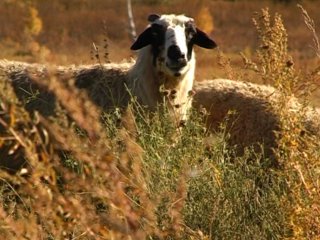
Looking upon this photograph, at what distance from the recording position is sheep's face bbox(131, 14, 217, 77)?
→ 8898 mm

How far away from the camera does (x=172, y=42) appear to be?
8.96 meters

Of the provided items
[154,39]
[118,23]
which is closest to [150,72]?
[154,39]

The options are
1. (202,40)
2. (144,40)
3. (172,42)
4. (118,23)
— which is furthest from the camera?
(118,23)

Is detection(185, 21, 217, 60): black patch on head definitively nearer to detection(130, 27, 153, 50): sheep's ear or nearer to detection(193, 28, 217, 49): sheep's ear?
detection(193, 28, 217, 49): sheep's ear

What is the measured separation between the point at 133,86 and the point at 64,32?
143 ft

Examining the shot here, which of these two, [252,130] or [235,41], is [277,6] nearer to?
[235,41]

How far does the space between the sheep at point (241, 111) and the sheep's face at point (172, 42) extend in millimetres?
452

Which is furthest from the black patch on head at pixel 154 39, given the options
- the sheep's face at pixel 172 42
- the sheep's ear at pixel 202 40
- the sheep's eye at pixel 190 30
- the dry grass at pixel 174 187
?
the dry grass at pixel 174 187

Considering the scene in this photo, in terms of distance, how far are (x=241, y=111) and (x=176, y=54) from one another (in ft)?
3.90

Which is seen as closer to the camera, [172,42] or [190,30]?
[172,42]

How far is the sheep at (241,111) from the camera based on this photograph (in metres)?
9.09

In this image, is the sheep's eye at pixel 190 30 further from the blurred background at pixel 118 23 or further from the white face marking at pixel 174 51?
the blurred background at pixel 118 23

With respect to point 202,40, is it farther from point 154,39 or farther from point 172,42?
point 172,42

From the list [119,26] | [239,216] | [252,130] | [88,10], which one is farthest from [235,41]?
[239,216]
